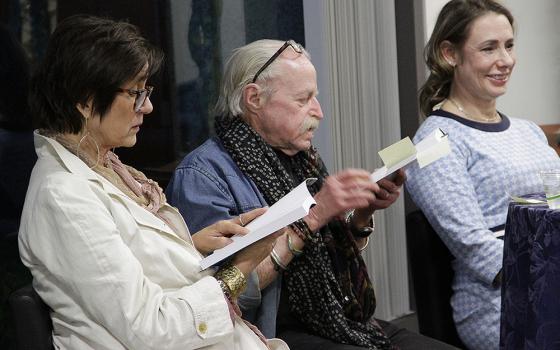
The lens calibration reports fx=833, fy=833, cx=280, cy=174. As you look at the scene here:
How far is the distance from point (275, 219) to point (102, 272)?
0.36m

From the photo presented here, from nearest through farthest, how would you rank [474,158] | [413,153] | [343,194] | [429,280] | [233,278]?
[233,278] → [413,153] → [343,194] → [429,280] → [474,158]

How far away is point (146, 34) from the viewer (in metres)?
2.97

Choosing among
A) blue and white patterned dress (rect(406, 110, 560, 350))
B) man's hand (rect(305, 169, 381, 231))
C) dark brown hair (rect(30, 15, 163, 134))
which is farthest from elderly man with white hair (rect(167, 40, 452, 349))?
dark brown hair (rect(30, 15, 163, 134))

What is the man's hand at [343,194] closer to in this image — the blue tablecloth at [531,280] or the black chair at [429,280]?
the blue tablecloth at [531,280]

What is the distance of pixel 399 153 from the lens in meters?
2.03

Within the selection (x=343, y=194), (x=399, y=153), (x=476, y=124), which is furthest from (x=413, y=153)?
(x=476, y=124)

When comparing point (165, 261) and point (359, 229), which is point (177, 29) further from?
point (165, 261)

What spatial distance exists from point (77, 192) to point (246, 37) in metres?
1.79

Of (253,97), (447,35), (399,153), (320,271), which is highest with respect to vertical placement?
(447,35)

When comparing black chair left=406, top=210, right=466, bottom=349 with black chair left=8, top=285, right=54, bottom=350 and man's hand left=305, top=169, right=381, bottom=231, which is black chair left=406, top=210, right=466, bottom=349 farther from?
black chair left=8, top=285, right=54, bottom=350

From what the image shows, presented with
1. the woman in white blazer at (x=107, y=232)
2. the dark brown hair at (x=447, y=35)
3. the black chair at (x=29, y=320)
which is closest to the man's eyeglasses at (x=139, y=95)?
the woman in white blazer at (x=107, y=232)

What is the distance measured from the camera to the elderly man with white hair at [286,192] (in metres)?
2.19

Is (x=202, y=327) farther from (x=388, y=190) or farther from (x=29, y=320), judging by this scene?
(x=388, y=190)

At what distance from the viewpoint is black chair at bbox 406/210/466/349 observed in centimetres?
265
